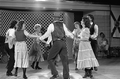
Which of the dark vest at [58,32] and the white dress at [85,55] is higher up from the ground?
the dark vest at [58,32]

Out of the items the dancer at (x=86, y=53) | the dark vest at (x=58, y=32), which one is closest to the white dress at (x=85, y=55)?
the dancer at (x=86, y=53)

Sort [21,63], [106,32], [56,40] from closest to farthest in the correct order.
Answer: [56,40]
[21,63]
[106,32]

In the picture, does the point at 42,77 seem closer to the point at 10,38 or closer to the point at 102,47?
the point at 10,38

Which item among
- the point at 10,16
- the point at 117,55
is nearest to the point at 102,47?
the point at 117,55

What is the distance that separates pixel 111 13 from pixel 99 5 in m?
1.22

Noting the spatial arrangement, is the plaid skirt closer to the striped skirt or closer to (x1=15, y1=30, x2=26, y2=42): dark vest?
the striped skirt

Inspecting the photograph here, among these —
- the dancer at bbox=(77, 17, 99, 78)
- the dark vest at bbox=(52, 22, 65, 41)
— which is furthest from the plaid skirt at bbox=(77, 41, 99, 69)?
the dark vest at bbox=(52, 22, 65, 41)

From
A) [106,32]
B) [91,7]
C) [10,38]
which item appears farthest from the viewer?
[106,32]

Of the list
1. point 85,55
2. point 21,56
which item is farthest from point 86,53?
point 21,56

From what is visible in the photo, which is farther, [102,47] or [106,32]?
[106,32]

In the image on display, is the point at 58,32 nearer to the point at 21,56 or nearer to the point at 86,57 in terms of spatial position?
the point at 86,57

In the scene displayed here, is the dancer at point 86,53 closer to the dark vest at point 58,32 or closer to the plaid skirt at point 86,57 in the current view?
the plaid skirt at point 86,57

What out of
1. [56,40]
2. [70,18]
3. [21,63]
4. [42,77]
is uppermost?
[70,18]

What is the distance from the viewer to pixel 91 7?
869 cm
